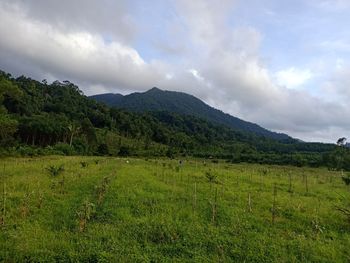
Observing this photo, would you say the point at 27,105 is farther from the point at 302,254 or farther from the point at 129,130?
the point at 302,254

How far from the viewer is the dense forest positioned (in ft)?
221

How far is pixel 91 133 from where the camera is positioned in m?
96.4

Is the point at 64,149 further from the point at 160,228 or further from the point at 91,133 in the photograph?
the point at 160,228

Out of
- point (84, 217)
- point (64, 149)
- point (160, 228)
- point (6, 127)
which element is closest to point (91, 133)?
point (64, 149)

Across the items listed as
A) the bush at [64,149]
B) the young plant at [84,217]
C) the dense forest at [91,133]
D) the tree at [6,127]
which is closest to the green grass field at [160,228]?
the young plant at [84,217]

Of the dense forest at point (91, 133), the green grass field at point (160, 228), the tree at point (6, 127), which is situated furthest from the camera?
the dense forest at point (91, 133)

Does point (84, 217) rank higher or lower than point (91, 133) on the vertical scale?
lower

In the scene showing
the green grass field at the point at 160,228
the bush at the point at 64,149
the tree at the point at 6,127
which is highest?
the tree at the point at 6,127

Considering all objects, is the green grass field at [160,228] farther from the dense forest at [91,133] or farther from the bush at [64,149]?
the bush at [64,149]

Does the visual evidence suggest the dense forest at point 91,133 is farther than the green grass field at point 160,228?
Yes

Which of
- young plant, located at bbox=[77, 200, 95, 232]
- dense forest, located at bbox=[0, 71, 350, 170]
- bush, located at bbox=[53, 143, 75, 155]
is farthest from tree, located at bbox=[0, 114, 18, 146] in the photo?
young plant, located at bbox=[77, 200, 95, 232]

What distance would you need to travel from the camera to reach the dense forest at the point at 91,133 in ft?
221

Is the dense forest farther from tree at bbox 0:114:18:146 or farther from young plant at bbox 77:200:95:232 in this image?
young plant at bbox 77:200:95:232

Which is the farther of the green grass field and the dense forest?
the dense forest
